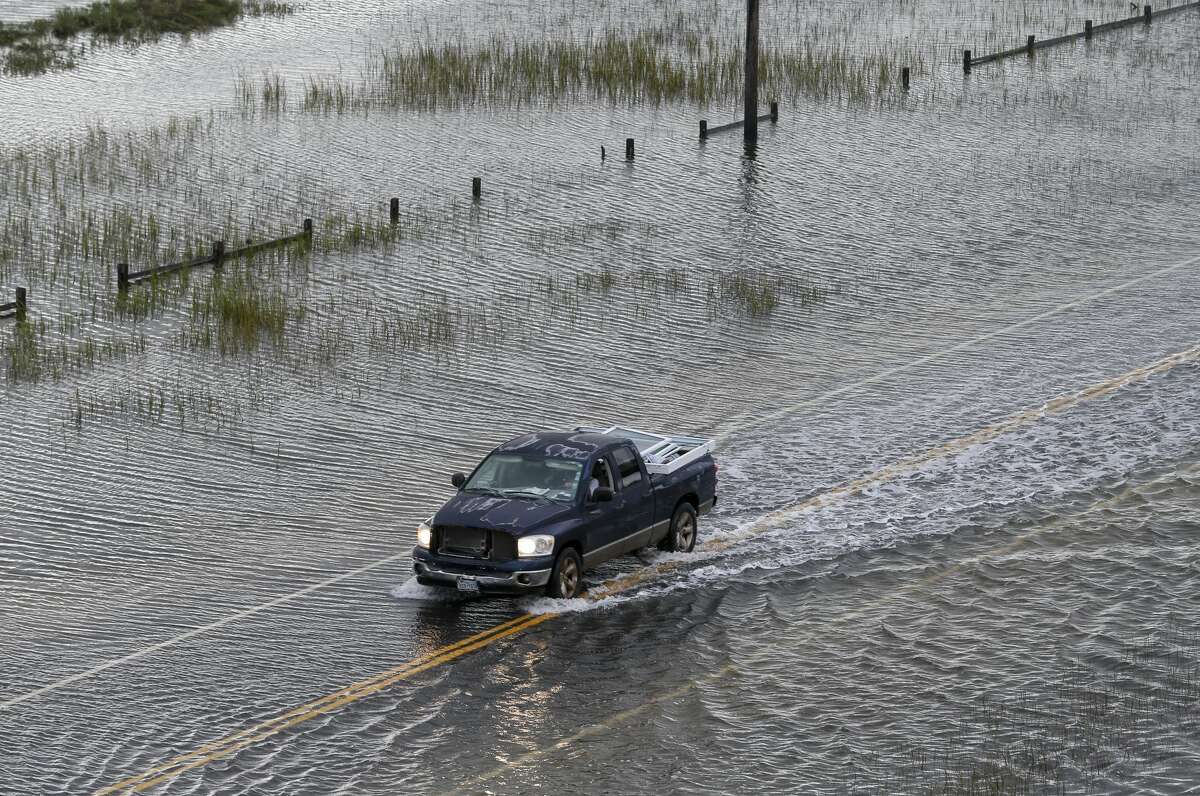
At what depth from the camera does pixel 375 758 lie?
16.6m

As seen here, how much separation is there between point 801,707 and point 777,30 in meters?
53.7

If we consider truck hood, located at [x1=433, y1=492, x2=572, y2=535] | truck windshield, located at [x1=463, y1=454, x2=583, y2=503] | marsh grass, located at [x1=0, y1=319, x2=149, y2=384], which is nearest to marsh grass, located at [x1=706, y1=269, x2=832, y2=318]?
marsh grass, located at [x1=0, y1=319, x2=149, y2=384]

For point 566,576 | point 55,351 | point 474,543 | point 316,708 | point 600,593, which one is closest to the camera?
point 316,708

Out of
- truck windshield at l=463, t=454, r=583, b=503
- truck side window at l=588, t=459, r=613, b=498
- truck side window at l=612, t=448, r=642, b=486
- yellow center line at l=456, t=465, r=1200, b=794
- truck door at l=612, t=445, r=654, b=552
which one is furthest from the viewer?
truck side window at l=612, t=448, r=642, b=486

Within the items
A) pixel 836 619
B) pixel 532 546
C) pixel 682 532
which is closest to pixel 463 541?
pixel 532 546

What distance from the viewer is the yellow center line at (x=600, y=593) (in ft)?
54.2

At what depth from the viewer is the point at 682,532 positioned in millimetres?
22547

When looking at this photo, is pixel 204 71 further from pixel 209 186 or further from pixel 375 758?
pixel 375 758

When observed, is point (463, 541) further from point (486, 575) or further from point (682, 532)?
point (682, 532)

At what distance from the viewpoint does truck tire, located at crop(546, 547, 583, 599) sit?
20172 mm

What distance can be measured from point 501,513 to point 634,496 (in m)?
1.92

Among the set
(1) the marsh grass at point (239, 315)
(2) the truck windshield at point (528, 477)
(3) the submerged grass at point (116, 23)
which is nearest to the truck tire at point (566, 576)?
(2) the truck windshield at point (528, 477)

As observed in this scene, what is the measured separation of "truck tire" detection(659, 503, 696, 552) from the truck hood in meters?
2.18

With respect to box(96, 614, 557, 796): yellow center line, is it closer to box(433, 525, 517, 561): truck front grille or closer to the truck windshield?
box(433, 525, 517, 561): truck front grille
